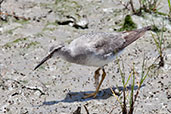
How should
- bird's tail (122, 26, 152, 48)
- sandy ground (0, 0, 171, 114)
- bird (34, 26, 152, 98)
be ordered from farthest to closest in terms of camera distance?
1. bird's tail (122, 26, 152, 48)
2. bird (34, 26, 152, 98)
3. sandy ground (0, 0, 171, 114)

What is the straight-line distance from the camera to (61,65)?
7.40m

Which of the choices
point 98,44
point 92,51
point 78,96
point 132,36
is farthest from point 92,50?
point 132,36

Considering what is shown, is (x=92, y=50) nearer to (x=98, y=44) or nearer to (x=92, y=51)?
(x=92, y=51)

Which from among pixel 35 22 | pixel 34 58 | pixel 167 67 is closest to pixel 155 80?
pixel 167 67

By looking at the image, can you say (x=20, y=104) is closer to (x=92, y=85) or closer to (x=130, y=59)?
(x=92, y=85)

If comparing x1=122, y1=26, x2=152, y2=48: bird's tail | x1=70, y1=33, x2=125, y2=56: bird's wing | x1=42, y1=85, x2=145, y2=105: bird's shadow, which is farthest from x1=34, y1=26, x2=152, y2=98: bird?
x1=122, y1=26, x2=152, y2=48: bird's tail

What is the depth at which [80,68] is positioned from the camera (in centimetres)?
729

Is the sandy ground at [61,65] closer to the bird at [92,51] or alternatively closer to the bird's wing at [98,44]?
the bird at [92,51]

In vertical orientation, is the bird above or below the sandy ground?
above

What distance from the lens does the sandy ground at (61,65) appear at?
19.0ft

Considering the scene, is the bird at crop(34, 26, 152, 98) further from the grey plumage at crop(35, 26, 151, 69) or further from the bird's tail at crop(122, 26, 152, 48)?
the bird's tail at crop(122, 26, 152, 48)

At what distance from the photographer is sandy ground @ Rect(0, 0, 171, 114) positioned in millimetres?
5793

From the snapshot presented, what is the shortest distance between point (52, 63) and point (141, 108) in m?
2.77

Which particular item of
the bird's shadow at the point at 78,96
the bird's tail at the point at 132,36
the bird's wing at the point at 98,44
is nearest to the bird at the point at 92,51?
the bird's wing at the point at 98,44
